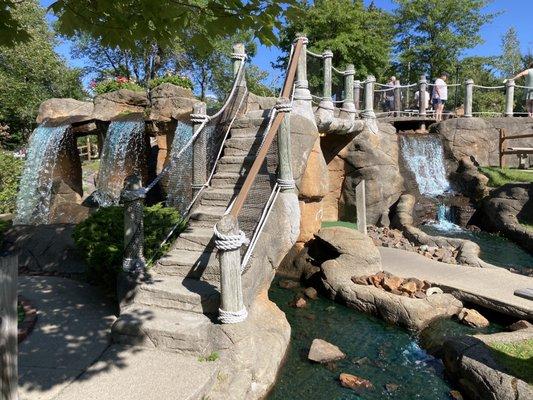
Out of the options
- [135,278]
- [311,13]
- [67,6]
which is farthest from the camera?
[311,13]

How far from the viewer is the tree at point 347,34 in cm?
2494

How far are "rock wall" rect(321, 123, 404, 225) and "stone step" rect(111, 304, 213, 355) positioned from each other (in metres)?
9.66

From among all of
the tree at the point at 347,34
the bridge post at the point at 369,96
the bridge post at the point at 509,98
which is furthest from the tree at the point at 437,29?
the bridge post at the point at 369,96

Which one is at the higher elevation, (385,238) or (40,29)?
(40,29)

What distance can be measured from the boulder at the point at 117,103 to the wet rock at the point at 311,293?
7362 millimetres

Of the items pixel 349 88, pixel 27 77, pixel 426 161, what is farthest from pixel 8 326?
pixel 27 77

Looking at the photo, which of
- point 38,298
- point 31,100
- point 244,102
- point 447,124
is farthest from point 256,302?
point 31,100

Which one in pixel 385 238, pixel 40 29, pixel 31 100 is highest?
pixel 40 29

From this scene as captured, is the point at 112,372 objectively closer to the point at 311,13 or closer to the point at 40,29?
the point at 311,13

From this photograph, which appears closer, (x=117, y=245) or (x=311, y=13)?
(x=117, y=245)

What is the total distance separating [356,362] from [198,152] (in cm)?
423

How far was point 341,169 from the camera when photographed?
46.2 feet

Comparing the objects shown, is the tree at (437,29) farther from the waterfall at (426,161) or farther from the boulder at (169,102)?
the boulder at (169,102)

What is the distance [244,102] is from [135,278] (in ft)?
15.3
